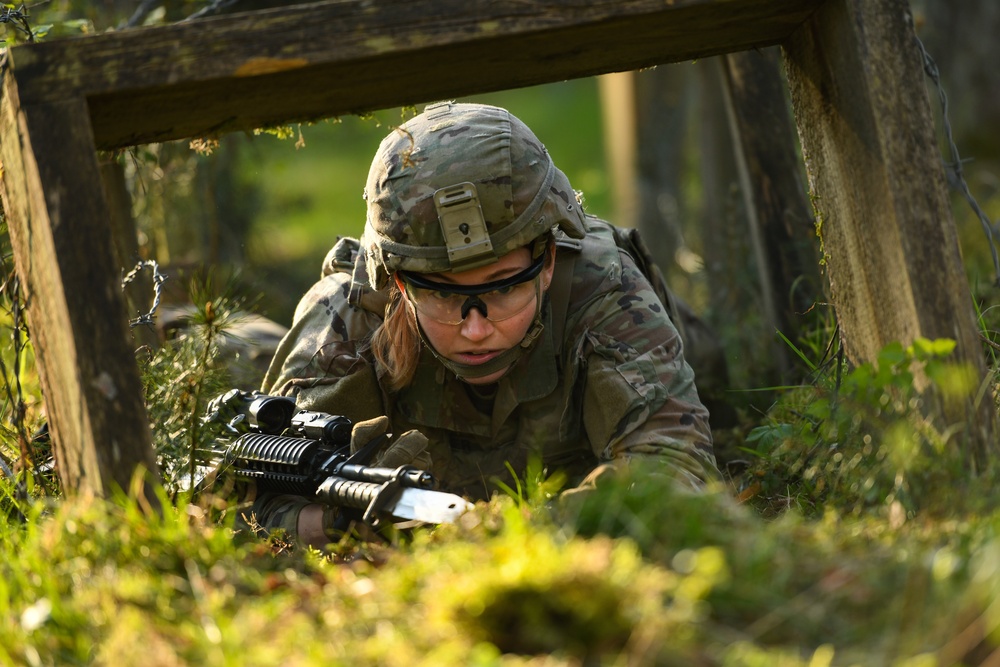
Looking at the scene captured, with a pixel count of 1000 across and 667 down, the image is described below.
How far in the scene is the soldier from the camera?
10.3ft

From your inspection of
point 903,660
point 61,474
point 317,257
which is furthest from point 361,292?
point 317,257

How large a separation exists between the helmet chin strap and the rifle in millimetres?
367

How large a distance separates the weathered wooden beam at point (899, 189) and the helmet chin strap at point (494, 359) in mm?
1084

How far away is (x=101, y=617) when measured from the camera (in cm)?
209

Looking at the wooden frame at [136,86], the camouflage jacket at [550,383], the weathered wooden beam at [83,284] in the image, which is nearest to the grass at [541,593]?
the weathered wooden beam at [83,284]

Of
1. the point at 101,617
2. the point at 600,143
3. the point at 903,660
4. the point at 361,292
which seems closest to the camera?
the point at 903,660

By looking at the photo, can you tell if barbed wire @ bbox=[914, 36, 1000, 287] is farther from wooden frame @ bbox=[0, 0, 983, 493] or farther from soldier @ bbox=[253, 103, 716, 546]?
soldier @ bbox=[253, 103, 716, 546]

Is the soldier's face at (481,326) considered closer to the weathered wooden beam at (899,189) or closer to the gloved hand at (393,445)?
the gloved hand at (393,445)

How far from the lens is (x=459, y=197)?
309 centimetres

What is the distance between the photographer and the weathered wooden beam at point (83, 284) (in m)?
2.37

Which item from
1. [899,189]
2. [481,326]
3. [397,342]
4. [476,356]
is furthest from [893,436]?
[397,342]

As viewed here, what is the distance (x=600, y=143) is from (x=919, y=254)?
604 inches

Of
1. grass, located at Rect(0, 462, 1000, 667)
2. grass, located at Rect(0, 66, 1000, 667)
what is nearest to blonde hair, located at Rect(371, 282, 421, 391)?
grass, located at Rect(0, 66, 1000, 667)

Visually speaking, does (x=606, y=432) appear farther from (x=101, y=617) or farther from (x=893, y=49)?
(x=101, y=617)
